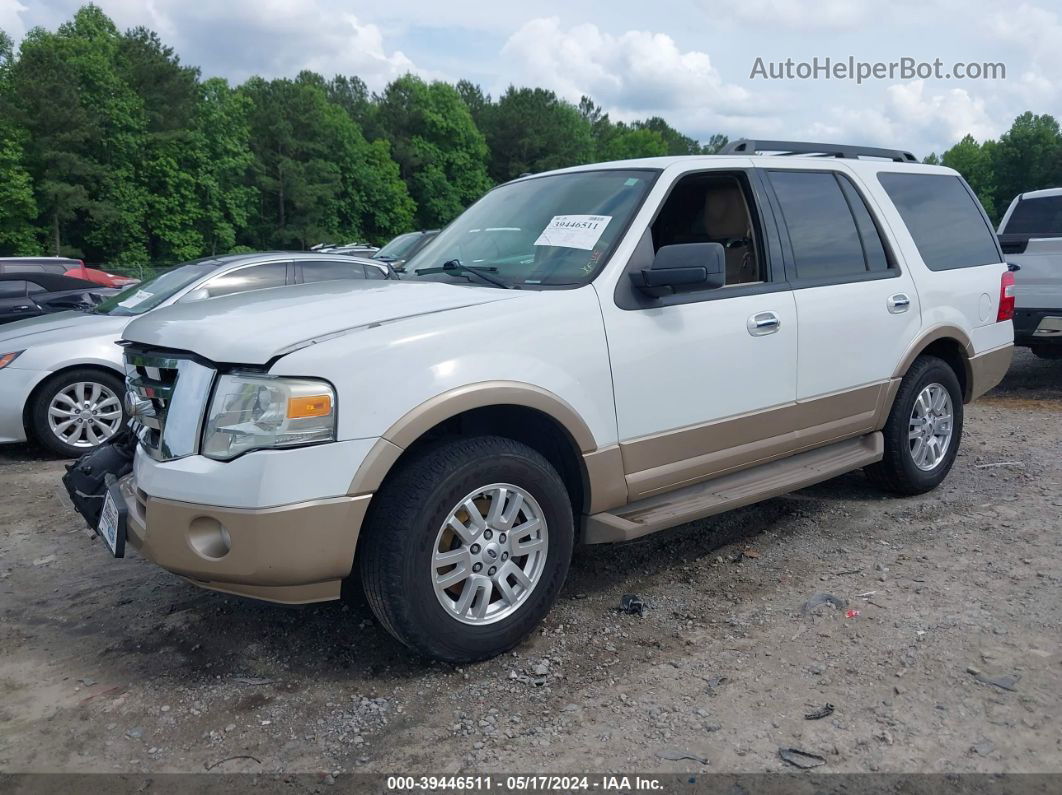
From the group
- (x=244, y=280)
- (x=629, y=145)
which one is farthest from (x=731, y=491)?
(x=629, y=145)

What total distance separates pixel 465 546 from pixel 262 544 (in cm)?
74

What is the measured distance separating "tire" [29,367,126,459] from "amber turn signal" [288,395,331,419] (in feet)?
15.2

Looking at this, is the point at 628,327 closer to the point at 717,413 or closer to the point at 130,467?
the point at 717,413

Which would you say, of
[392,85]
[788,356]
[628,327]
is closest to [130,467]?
[628,327]

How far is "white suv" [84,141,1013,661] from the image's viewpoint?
3.06 meters

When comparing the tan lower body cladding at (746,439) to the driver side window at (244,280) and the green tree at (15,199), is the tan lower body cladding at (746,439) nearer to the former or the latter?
the driver side window at (244,280)

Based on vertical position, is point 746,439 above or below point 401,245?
below

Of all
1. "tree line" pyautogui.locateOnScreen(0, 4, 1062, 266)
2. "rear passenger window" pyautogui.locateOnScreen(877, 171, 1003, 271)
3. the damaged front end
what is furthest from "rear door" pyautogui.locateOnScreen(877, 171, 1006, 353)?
"tree line" pyautogui.locateOnScreen(0, 4, 1062, 266)

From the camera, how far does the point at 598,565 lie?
4586mm

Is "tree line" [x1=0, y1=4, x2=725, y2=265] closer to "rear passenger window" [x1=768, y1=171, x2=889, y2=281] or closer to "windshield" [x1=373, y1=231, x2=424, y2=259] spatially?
"windshield" [x1=373, y1=231, x2=424, y2=259]

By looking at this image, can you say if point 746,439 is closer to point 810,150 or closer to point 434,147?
point 810,150

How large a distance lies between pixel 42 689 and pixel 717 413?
9.63ft

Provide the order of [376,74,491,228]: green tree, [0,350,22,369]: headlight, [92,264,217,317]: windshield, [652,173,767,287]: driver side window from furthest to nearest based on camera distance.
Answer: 1. [376,74,491,228]: green tree
2. [92,264,217,317]: windshield
3. [0,350,22,369]: headlight
4. [652,173,767,287]: driver side window

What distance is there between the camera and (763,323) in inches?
169
